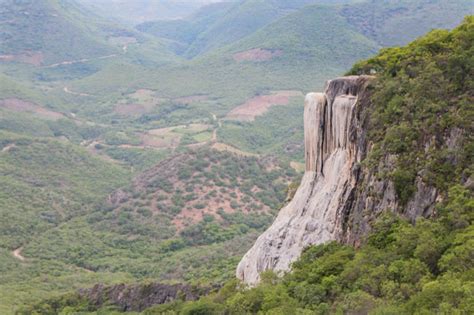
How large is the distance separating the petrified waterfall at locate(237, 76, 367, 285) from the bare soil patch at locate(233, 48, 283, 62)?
15004 centimetres

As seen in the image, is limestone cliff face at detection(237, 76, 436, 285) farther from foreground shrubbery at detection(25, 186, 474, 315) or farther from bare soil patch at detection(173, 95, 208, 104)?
bare soil patch at detection(173, 95, 208, 104)

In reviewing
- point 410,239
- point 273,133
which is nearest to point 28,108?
point 273,133

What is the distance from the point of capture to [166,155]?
11725cm

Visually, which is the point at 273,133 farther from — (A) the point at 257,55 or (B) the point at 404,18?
(B) the point at 404,18

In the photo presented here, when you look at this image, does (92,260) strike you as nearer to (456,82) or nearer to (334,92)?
(334,92)

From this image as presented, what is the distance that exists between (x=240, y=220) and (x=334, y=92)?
44546mm

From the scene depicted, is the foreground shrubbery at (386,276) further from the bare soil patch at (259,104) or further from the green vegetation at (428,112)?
the bare soil patch at (259,104)

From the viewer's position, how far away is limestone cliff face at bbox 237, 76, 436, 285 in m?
27.9

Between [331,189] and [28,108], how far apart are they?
126 meters

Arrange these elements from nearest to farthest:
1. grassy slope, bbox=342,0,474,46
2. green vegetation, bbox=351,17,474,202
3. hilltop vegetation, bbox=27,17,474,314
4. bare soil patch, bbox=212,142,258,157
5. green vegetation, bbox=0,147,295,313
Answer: hilltop vegetation, bbox=27,17,474,314, green vegetation, bbox=351,17,474,202, green vegetation, bbox=0,147,295,313, bare soil patch, bbox=212,142,258,157, grassy slope, bbox=342,0,474,46

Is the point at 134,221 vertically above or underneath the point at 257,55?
underneath

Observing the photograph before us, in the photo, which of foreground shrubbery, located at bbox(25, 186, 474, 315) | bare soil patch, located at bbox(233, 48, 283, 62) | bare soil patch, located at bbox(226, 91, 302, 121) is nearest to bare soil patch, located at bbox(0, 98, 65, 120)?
bare soil patch, located at bbox(226, 91, 302, 121)

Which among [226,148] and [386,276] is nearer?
[386,276]

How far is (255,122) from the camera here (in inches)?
5468
